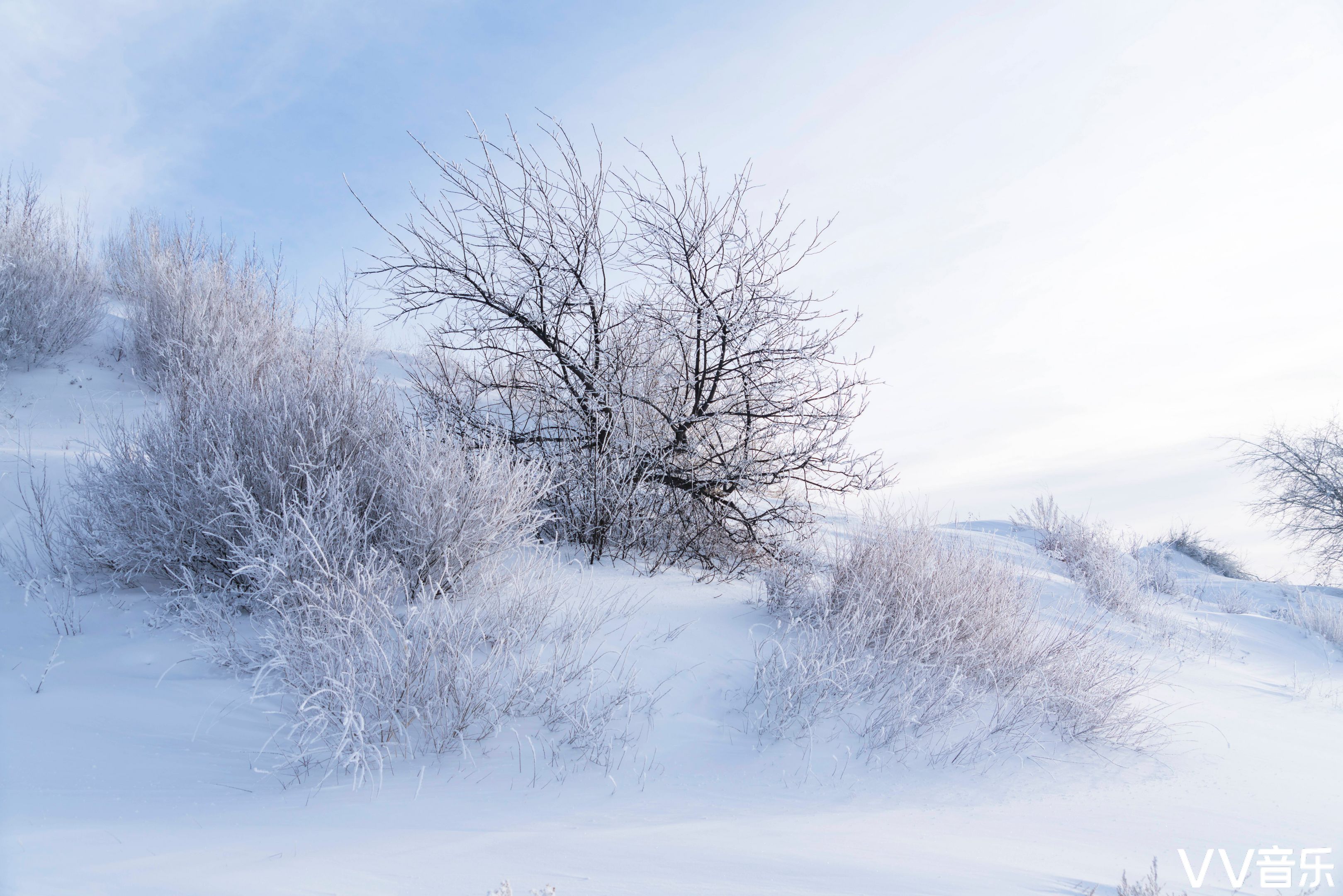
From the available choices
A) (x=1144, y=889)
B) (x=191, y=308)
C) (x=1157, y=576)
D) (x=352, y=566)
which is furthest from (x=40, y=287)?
(x=1157, y=576)

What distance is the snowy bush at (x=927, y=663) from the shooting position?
142 inches

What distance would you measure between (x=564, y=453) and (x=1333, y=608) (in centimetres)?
1204

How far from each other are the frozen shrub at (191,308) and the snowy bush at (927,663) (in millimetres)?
5139

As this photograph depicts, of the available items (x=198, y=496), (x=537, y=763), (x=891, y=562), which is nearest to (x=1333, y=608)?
(x=891, y=562)

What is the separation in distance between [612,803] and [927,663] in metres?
2.03

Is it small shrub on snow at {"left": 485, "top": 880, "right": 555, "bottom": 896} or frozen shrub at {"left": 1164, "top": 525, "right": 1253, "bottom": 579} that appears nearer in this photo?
small shrub on snow at {"left": 485, "top": 880, "right": 555, "bottom": 896}

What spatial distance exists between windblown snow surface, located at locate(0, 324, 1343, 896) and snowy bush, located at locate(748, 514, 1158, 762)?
0.49 ft

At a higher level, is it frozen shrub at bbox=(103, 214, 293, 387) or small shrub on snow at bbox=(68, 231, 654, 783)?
frozen shrub at bbox=(103, 214, 293, 387)

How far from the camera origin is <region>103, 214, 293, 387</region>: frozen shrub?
24.8ft

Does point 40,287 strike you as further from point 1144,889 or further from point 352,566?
point 1144,889

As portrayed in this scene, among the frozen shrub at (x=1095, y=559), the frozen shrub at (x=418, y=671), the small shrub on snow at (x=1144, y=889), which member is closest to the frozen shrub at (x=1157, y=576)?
the frozen shrub at (x=1095, y=559)

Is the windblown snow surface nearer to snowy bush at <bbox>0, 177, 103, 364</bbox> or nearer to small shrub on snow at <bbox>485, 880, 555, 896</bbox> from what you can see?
small shrub on snow at <bbox>485, 880, 555, 896</bbox>

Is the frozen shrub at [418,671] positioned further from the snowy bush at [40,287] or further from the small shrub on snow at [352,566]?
the snowy bush at [40,287]

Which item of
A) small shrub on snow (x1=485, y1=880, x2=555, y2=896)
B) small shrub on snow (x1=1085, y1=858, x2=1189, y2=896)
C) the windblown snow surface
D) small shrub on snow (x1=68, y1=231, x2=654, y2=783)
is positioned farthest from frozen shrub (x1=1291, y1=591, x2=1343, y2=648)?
small shrub on snow (x1=485, y1=880, x2=555, y2=896)
